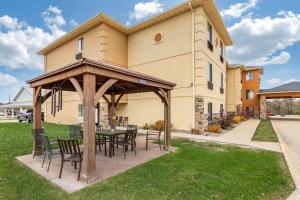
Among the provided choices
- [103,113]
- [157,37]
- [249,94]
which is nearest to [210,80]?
[157,37]

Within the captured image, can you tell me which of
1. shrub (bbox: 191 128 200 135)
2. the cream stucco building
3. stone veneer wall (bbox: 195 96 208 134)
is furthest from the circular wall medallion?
shrub (bbox: 191 128 200 135)

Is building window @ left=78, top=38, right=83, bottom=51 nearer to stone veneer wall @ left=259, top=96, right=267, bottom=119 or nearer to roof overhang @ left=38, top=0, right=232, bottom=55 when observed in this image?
roof overhang @ left=38, top=0, right=232, bottom=55

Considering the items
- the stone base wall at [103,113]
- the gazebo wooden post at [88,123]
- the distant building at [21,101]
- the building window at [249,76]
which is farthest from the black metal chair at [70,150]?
the distant building at [21,101]

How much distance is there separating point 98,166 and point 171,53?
9924mm

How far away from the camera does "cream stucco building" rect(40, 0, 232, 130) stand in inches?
482

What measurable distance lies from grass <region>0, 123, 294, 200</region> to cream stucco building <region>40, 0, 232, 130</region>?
248 inches

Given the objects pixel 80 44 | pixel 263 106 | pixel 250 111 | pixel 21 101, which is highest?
pixel 80 44

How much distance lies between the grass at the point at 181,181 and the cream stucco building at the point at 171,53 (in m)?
6.31

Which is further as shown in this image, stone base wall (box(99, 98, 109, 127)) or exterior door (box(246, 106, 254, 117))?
exterior door (box(246, 106, 254, 117))

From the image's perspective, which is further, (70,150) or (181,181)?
(70,150)

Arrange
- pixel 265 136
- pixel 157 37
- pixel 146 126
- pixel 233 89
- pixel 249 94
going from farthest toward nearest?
pixel 249 94
pixel 233 89
pixel 146 126
pixel 157 37
pixel 265 136

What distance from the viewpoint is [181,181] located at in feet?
14.9

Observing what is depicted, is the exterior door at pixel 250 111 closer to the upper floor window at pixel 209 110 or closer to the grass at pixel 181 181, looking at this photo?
the upper floor window at pixel 209 110

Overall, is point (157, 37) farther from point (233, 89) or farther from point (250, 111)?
point (250, 111)
